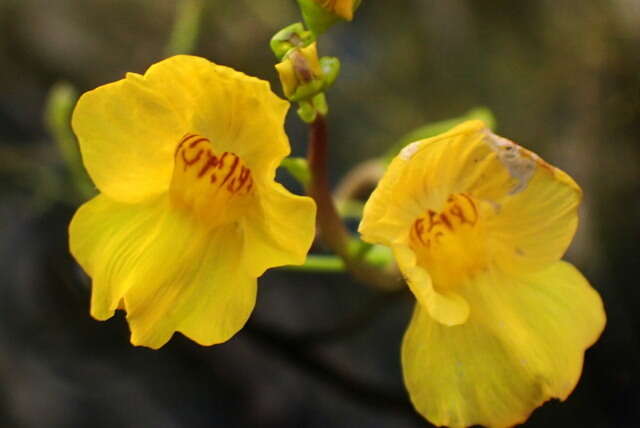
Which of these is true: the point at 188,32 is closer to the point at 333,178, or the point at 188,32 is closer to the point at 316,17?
the point at 333,178

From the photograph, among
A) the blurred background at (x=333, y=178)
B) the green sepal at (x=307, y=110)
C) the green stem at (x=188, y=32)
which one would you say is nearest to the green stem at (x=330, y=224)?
the green sepal at (x=307, y=110)

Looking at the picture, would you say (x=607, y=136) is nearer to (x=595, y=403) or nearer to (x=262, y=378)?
(x=595, y=403)

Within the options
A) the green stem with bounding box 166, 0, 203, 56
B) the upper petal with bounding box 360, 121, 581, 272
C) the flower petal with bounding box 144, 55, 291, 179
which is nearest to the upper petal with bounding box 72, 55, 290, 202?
the flower petal with bounding box 144, 55, 291, 179

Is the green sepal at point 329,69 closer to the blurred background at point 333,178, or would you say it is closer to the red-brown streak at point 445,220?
the red-brown streak at point 445,220

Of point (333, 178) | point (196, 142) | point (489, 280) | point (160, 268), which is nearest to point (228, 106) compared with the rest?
point (196, 142)

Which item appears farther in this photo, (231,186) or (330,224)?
(330,224)
